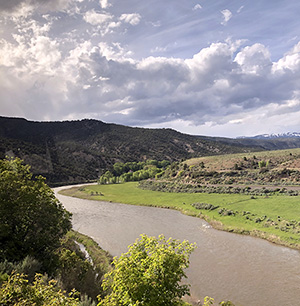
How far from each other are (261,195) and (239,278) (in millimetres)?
35014

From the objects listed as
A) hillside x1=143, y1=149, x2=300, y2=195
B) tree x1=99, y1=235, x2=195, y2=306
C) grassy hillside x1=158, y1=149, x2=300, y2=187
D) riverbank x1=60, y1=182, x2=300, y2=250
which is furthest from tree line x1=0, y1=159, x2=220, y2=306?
grassy hillside x1=158, y1=149, x2=300, y2=187

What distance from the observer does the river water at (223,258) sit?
67.8 ft

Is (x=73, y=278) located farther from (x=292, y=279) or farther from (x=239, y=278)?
(x=292, y=279)

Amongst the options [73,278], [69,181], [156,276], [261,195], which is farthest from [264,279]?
[69,181]

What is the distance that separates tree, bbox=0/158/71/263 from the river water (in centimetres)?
1253

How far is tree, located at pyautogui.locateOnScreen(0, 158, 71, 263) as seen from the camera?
1828cm

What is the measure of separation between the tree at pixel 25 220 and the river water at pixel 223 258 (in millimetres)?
12530

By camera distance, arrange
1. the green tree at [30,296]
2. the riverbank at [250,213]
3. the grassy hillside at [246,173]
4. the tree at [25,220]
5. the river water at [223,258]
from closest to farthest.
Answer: the green tree at [30,296]
the tree at [25,220]
the river water at [223,258]
the riverbank at [250,213]
the grassy hillside at [246,173]

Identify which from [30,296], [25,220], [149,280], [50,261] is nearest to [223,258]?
[50,261]

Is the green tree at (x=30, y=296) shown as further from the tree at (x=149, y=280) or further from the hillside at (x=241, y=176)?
the hillside at (x=241, y=176)

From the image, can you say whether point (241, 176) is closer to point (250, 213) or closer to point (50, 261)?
point (250, 213)

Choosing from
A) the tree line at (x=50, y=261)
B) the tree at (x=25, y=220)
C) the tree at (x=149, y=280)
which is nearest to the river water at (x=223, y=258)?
the tree line at (x=50, y=261)

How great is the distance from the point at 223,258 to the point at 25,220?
2019 centimetres

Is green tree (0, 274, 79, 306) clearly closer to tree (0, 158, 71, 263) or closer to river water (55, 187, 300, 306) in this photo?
tree (0, 158, 71, 263)
